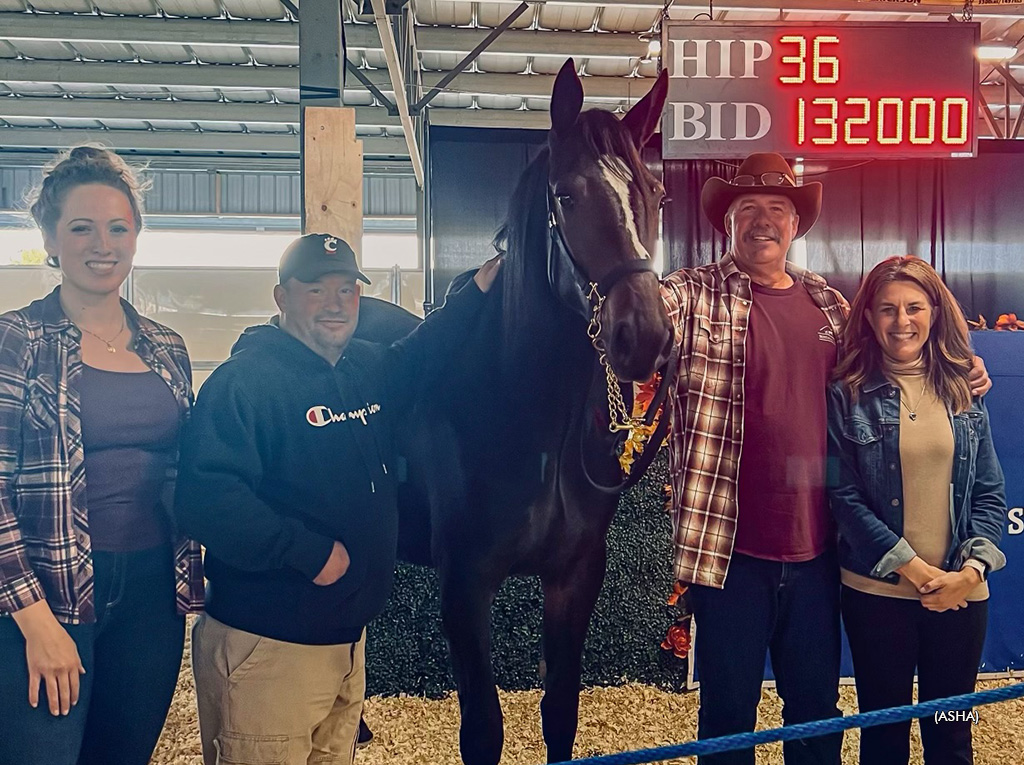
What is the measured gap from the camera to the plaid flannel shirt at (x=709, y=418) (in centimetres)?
165

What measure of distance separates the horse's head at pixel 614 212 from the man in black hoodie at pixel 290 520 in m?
0.46

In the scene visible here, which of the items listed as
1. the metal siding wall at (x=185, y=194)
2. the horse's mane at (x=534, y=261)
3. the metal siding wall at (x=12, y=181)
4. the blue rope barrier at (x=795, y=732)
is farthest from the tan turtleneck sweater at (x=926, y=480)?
the metal siding wall at (x=12, y=181)

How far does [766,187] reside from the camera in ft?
5.76

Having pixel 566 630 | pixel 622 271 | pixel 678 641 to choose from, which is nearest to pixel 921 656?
pixel 566 630

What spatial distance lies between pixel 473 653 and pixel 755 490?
76 cm

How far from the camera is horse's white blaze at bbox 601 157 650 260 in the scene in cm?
142

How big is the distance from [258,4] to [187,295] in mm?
3111

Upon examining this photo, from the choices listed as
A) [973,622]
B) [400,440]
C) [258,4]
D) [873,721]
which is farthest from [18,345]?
[258,4]

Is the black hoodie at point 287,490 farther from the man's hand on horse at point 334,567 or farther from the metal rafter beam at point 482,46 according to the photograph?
the metal rafter beam at point 482,46

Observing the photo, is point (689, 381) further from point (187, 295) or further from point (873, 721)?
point (187, 295)

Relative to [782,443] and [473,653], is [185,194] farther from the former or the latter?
[782,443]

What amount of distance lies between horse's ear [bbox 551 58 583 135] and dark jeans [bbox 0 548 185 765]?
1.14 metres

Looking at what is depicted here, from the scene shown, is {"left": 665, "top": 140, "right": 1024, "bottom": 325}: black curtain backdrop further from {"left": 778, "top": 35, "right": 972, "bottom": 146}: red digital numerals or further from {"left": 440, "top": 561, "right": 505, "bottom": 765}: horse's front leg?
{"left": 440, "top": 561, "right": 505, "bottom": 765}: horse's front leg

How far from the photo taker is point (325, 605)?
140 centimetres
